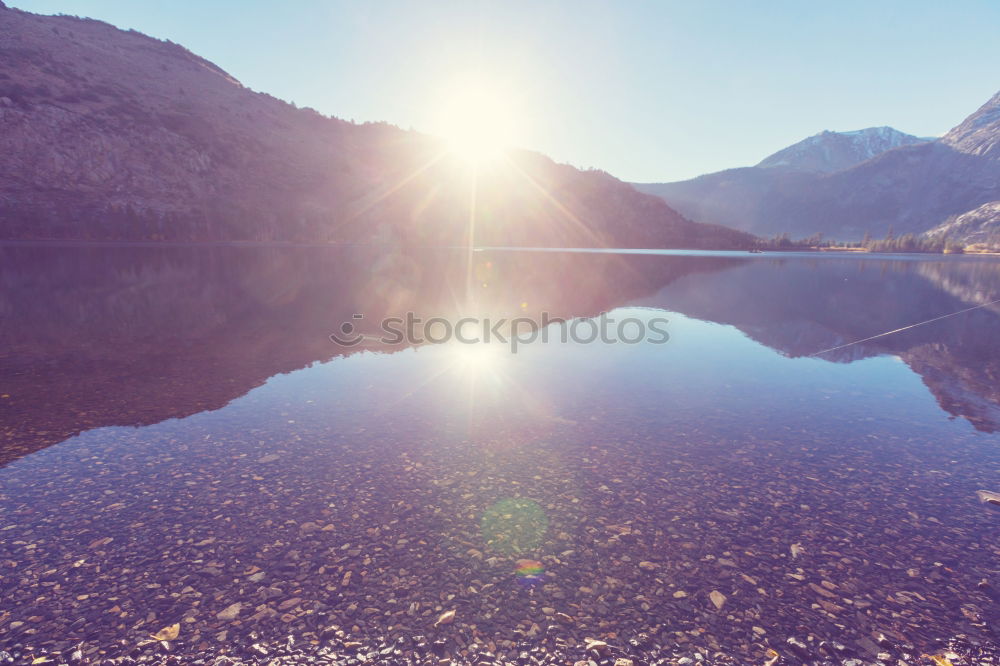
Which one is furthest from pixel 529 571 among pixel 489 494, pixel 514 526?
pixel 489 494

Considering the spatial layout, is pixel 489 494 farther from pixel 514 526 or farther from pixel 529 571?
pixel 529 571

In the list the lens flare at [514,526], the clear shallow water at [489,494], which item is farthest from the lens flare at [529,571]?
the lens flare at [514,526]

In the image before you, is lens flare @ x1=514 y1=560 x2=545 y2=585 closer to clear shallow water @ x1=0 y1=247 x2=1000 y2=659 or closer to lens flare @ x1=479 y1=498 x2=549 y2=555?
clear shallow water @ x1=0 y1=247 x2=1000 y2=659

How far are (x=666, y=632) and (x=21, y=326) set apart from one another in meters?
37.1

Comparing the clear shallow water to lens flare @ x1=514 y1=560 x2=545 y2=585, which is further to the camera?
lens flare @ x1=514 y1=560 x2=545 y2=585

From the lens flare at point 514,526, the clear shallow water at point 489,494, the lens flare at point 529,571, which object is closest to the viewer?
the clear shallow water at point 489,494

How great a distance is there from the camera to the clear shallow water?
641 centimetres

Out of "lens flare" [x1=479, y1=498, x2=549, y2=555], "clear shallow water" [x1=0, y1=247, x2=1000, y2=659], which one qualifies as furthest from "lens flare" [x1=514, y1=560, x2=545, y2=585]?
"lens flare" [x1=479, y1=498, x2=549, y2=555]

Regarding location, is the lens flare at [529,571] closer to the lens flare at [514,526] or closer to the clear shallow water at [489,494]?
the clear shallow water at [489,494]

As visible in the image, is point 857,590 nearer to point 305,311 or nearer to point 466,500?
point 466,500

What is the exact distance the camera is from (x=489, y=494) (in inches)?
380

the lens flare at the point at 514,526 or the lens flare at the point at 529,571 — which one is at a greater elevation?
the lens flare at the point at 514,526

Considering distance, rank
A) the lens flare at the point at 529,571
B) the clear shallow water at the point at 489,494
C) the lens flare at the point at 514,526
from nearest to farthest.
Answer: the clear shallow water at the point at 489,494 < the lens flare at the point at 529,571 < the lens flare at the point at 514,526

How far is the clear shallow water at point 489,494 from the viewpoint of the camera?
6.41 m
